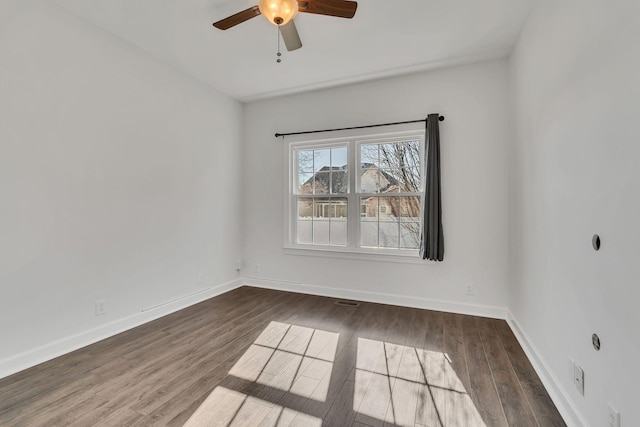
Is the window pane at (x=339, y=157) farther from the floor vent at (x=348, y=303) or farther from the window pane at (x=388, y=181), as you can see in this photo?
the floor vent at (x=348, y=303)

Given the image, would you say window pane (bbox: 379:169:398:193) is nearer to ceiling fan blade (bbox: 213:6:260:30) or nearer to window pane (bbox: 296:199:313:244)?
window pane (bbox: 296:199:313:244)

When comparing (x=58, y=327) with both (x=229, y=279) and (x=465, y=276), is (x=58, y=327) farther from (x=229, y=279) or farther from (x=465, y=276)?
(x=465, y=276)

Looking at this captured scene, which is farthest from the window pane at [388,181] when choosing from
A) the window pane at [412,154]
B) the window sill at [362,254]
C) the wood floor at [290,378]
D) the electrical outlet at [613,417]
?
the electrical outlet at [613,417]

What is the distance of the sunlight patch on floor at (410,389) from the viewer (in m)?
1.69

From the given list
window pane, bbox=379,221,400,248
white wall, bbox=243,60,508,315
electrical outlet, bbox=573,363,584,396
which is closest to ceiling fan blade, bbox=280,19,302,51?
white wall, bbox=243,60,508,315

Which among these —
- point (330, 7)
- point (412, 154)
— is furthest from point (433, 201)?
point (330, 7)

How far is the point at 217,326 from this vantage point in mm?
2984

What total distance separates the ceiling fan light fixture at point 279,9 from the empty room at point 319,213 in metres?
0.01

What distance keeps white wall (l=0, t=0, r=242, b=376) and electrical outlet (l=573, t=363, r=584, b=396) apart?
3601 mm

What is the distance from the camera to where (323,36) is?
2789 mm

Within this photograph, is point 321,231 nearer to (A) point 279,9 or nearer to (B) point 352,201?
(B) point 352,201

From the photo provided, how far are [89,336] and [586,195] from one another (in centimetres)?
381

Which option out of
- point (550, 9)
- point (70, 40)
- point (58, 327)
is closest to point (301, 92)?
point (70, 40)

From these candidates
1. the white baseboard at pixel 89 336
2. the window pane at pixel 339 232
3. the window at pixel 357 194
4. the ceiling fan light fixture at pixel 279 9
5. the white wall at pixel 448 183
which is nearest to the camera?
the ceiling fan light fixture at pixel 279 9
